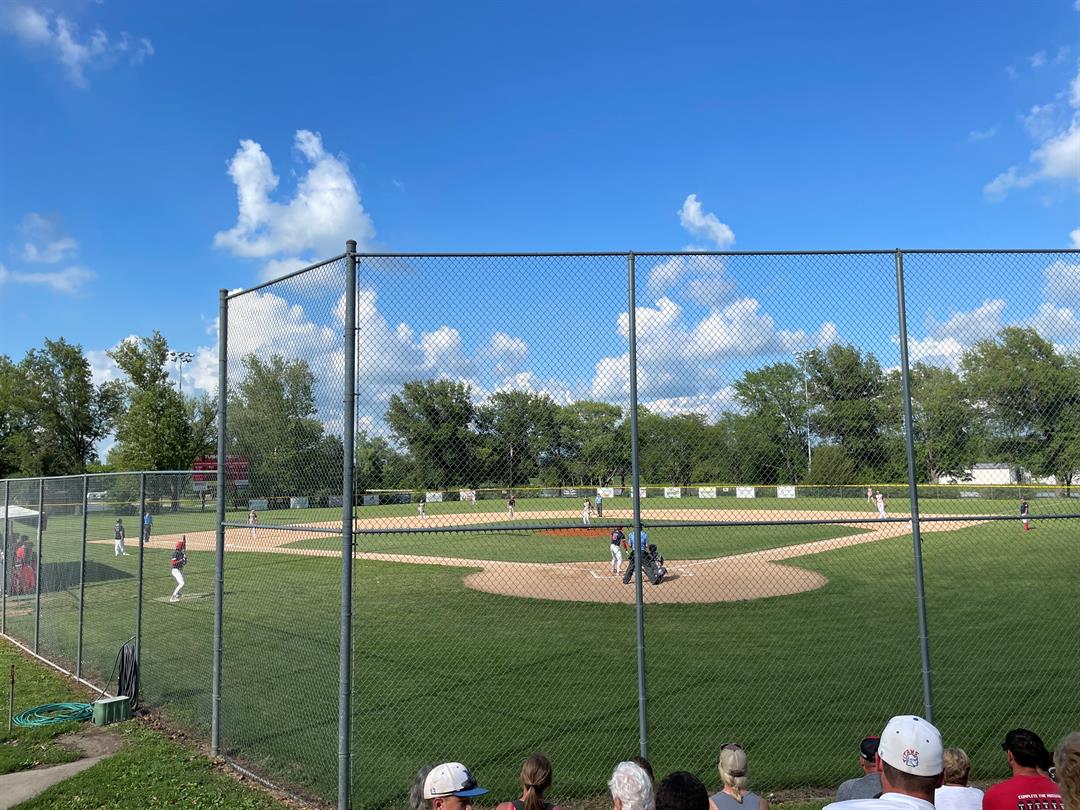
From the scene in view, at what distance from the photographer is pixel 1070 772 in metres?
2.63

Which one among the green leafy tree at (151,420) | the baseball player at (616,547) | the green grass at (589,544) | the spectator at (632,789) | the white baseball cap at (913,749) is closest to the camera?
the white baseball cap at (913,749)

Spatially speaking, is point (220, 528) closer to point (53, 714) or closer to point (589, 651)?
point (53, 714)

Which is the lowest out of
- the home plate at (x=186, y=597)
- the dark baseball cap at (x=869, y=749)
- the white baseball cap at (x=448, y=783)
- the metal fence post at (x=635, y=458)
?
the home plate at (x=186, y=597)

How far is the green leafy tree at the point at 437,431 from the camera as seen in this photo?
5.79 m

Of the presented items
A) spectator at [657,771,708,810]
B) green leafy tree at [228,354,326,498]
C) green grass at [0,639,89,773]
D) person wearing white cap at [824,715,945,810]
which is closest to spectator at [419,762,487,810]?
spectator at [657,771,708,810]

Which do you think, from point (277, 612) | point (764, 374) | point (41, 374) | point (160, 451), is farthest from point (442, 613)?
point (41, 374)

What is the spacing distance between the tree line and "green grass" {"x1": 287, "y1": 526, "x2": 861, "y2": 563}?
15407mm

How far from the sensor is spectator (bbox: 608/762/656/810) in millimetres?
3109

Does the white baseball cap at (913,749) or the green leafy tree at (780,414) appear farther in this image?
the green leafy tree at (780,414)

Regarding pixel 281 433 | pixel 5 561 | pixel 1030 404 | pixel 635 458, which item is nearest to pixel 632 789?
pixel 635 458

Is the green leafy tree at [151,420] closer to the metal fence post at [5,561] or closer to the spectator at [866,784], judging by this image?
the metal fence post at [5,561]

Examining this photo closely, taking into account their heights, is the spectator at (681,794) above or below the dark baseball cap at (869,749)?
above

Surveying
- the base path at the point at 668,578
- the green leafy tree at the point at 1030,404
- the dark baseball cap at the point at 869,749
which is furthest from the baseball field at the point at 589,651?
the dark baseball cap at the point at 869,749

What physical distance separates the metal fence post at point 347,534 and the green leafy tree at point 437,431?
1.21 feet
